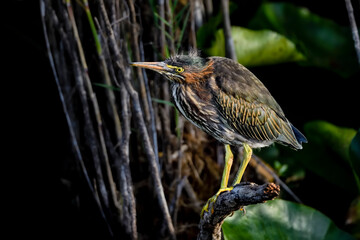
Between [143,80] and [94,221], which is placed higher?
[143,80]

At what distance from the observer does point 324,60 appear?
470 centimetres

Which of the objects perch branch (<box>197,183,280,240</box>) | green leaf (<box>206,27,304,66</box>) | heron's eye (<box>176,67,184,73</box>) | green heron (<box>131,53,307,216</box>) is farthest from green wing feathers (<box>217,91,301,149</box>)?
green leaf (<box>206,27,304,66</box>)

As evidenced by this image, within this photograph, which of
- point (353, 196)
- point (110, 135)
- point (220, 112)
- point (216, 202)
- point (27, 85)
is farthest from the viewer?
point (27, 85)

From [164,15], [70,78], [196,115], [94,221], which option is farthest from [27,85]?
[196,115]

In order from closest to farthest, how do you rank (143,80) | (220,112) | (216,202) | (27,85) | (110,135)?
(216,202)
(220,112)
(143,80)
(110,135)
(27,85)

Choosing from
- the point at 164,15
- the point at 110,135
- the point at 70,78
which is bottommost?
the point at 110,135

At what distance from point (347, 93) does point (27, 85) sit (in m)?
2.83

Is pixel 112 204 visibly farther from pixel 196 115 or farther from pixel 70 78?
pixel 196 115

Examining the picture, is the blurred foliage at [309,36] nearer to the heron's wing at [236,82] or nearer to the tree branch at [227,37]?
the tree branch at [227,37]

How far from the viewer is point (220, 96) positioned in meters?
2.90

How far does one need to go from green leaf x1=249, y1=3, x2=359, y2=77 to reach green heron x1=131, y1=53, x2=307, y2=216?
1.81m

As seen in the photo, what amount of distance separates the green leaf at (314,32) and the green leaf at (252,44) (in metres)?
0.51

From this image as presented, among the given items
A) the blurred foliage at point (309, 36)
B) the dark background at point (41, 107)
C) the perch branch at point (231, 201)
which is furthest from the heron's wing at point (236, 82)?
the dark background at point (41, 107)

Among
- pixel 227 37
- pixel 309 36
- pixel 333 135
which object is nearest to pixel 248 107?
pixel 227 37
